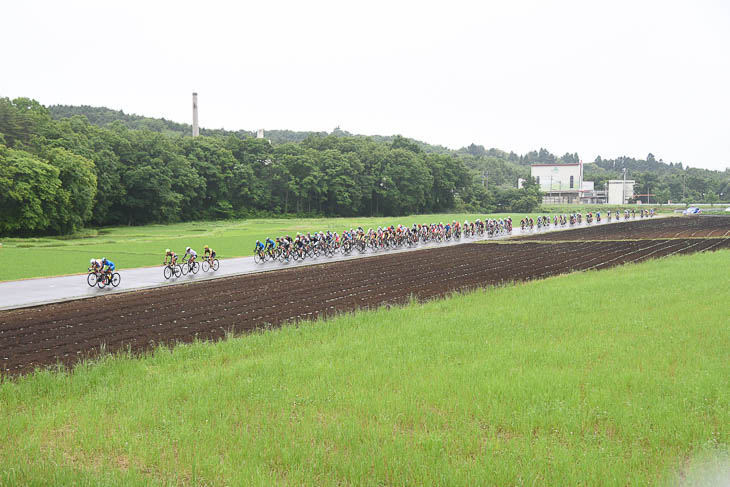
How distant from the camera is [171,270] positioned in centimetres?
2464

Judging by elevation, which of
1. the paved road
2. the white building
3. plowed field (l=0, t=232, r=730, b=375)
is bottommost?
plowed field (l=0, t=232, r=730, b=375)

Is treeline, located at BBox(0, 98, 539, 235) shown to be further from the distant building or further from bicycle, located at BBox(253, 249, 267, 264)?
bicycle, located at BBox(253, 249, 267, 264)

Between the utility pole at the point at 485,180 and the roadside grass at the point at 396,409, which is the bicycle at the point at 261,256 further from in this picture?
the utility pole at the point at 485,180

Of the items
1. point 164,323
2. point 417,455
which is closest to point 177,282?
point 164,323

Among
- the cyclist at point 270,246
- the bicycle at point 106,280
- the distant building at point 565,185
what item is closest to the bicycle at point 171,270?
the bicycle at point 106,280

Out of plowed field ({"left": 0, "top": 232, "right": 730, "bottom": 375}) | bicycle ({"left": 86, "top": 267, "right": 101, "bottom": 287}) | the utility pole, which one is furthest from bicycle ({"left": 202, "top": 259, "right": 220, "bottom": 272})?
the utility pole

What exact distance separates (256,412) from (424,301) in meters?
10.7

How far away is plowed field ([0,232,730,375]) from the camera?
13.3 meters

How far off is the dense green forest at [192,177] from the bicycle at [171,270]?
118 ft

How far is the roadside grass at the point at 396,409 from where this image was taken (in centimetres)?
620

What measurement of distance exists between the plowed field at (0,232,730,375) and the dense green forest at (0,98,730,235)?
3949 cm

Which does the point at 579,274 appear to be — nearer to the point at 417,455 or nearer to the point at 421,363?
the point at 421,363

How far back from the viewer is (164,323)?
15266mm

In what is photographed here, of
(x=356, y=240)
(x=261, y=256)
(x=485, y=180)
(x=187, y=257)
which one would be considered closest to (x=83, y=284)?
(x=187, y=257)
